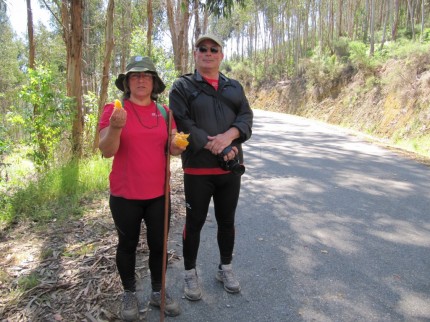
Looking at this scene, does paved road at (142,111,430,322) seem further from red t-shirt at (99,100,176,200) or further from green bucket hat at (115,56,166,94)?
green bucket hat at (115,56,166,94)

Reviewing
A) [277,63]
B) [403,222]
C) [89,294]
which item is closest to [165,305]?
[89,294]

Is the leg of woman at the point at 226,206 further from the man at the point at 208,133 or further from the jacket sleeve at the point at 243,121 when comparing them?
the jacket sleeve at the point at 243,121

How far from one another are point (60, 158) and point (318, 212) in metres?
5.05

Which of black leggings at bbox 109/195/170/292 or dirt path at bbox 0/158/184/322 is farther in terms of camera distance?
dirt path at bbox 0/158/184/322

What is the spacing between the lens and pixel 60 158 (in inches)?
288

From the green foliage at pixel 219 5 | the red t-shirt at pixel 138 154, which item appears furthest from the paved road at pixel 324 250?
the green foliage at pixel 219 5

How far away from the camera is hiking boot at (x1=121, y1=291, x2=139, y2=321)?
2633 millimetres

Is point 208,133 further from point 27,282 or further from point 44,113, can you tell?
point 44,113

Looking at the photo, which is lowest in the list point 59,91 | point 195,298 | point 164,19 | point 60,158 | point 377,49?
point 195,298

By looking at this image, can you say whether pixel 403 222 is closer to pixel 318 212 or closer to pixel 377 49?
pixel 318 212

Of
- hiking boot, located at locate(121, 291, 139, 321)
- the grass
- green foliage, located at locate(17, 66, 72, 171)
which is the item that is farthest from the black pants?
green foliage, located at locate(17, 66, 72, 171)

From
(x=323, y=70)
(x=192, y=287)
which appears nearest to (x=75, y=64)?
(x=192, y=287)

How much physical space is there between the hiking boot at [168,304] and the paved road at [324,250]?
2.0 inches

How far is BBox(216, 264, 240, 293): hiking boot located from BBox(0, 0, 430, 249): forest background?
242 cm
